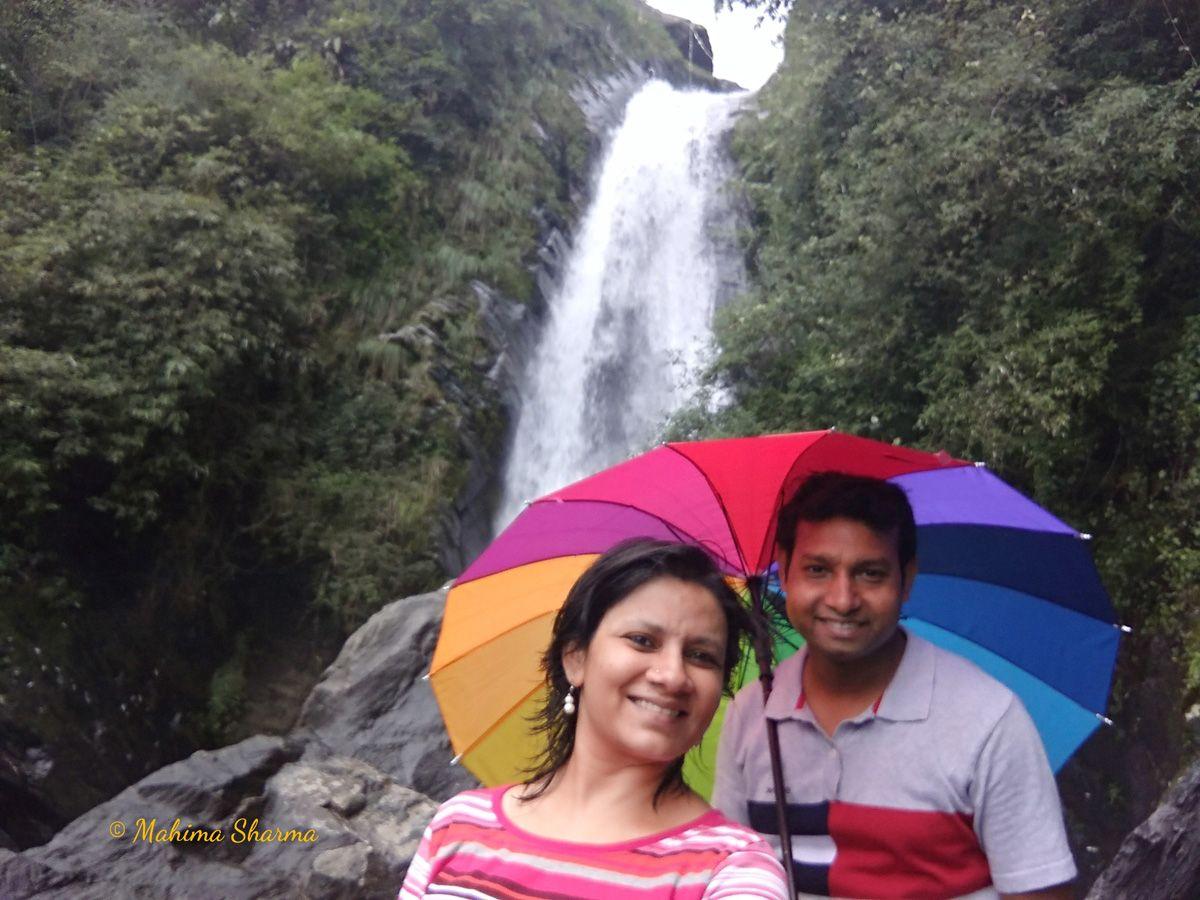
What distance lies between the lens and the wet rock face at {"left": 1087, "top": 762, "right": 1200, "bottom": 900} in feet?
12.0

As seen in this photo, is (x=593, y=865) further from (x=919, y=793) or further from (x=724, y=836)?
(x=919, y=793)

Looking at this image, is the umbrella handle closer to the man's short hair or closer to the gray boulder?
the man's short hair

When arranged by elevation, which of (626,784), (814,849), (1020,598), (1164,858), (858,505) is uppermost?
(858,505)

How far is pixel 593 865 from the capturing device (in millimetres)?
1296

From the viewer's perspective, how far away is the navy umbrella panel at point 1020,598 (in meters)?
2.09

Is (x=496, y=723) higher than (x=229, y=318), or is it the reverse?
(x=229, y=318)

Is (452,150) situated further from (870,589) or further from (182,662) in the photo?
(870,589)

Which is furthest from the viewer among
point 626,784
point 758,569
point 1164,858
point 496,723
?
point 1164,858

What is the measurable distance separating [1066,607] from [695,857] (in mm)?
1315

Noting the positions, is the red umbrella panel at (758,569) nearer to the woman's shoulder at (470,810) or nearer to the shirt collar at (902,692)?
the shirt collar at (902,692)

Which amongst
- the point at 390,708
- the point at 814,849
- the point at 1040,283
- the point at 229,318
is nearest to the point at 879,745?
the point at 814,849

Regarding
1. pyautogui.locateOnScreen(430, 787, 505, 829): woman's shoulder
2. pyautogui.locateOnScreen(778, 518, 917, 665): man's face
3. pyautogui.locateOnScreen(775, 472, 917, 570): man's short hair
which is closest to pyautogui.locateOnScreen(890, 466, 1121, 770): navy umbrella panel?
pyautogui.locateOnScreen(775, 472, 917, 570): man's short hair

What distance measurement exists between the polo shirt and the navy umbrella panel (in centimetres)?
41

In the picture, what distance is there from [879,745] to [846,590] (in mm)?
283
